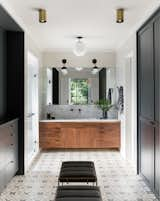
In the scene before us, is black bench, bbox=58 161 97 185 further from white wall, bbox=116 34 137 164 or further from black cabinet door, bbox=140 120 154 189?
white wall, bbox=116 34 137 164

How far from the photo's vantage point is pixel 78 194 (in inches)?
123

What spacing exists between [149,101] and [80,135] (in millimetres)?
3467

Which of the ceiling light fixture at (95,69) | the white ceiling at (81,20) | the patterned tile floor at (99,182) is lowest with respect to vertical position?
the patterned tile floor at (99,182)

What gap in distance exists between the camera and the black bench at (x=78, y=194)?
301 cm

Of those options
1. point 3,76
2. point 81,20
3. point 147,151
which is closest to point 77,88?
point 3,76

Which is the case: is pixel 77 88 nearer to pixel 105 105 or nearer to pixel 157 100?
pixel 105 105

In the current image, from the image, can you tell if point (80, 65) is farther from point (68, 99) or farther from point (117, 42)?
point (117, 42)

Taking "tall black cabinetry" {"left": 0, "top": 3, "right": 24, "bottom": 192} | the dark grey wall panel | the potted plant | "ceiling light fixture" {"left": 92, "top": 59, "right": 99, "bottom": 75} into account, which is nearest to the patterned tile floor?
"tall black cabinetry" {"left": 0, "top": 3, "right": 24, "bottom": 192}

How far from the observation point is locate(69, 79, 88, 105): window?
8.54 meters

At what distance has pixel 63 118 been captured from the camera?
8.67 m

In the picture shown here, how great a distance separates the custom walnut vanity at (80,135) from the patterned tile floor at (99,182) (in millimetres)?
586

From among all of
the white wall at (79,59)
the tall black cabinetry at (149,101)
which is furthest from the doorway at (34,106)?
the tall black cabinetry at (149,101)

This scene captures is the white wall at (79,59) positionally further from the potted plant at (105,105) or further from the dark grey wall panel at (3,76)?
the dark grey wall panel at (3,76)

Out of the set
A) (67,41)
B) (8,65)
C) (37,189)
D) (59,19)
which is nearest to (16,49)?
(8,65)
